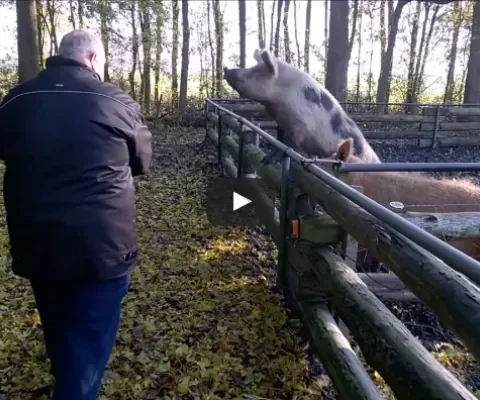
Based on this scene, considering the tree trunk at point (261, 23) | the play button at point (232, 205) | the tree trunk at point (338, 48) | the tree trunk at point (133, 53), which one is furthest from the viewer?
the tree trunk at point (261, 23)

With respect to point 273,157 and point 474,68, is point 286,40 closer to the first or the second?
point 474,68

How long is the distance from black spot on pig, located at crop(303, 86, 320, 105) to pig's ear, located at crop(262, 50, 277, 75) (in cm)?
45

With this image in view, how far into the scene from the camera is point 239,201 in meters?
6.89

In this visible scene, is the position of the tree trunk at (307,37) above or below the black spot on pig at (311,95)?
above

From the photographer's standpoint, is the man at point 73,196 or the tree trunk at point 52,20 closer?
the man at point 73,196

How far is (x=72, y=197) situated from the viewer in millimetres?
2330

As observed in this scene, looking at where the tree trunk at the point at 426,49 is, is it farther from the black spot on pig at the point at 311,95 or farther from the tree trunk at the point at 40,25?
the black spot on pig at the point at 311,95

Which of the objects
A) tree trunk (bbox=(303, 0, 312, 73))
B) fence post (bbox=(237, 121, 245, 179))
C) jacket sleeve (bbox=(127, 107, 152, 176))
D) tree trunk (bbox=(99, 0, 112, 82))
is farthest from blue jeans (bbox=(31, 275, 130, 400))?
tree trunk (bbox=(303, 0, 312, 73))

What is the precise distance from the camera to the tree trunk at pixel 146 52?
18000 mm

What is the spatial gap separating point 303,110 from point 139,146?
3900 millimetres

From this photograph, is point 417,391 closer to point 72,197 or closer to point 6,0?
point 72,197

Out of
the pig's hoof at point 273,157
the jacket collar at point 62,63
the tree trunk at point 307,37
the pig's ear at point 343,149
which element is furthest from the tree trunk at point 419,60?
the jacket collar at point 62,63

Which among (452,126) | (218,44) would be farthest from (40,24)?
(452,126)

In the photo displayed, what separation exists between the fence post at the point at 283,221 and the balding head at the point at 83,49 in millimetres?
1807
